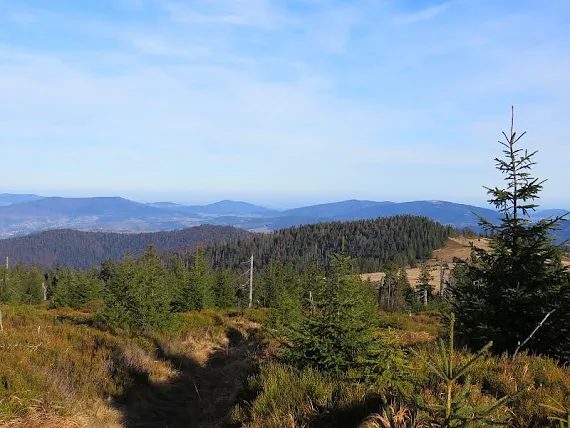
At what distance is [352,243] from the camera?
149 m

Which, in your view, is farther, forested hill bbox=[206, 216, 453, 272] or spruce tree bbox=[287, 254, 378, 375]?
forested hill bbox=[206, 216, 453, 272]

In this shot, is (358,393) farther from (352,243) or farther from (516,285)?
(352,243)

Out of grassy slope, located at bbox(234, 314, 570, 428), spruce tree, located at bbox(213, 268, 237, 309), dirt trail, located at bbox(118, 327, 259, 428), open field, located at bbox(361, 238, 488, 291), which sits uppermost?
grassy slope, located at bbox(234, 314, 570, 428)

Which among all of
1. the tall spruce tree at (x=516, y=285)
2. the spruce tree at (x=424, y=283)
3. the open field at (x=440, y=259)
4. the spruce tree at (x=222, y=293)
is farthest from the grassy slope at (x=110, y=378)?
the open field at (x=440, y=259)

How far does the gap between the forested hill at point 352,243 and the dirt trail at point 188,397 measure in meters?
114

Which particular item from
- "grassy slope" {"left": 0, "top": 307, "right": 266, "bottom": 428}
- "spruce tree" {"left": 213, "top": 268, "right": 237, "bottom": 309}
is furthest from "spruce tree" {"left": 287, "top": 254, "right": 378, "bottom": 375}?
"spruce tree" {"left": 213, "top": 268, "right": 237, "bottom": 309}

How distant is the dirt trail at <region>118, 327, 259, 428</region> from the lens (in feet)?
22.8

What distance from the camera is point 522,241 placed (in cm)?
859

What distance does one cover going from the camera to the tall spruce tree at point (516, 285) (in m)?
7.68

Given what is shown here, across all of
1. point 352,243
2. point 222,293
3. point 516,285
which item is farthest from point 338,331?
point 352,243

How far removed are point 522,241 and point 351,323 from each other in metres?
4.83

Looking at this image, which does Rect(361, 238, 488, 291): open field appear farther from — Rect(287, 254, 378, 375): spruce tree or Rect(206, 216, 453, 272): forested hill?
Rect(287, 254, 378, 375): spruce tree

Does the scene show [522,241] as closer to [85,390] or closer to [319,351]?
[319,351]

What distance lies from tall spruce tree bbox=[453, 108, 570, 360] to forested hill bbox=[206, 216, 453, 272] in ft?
378
